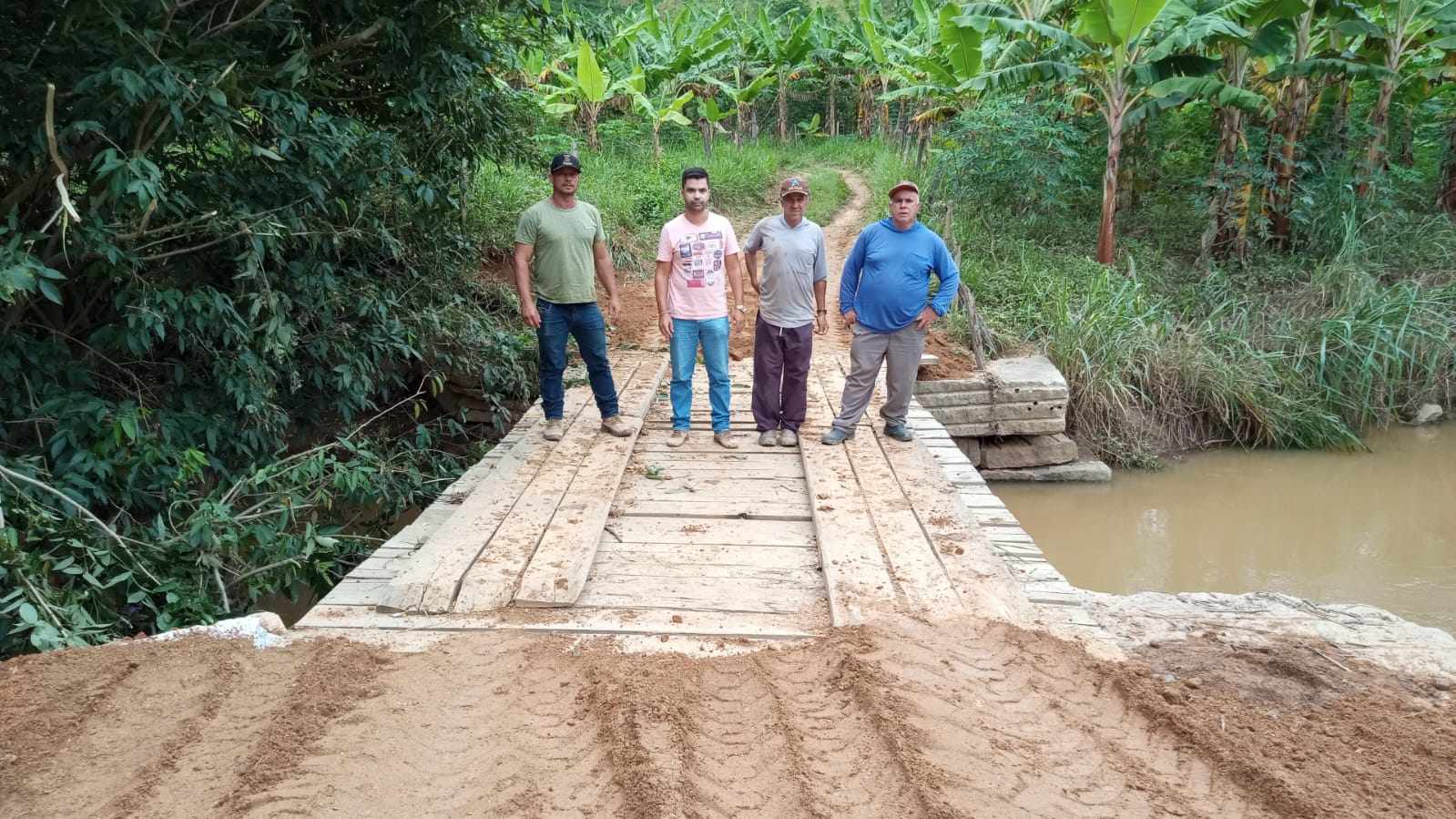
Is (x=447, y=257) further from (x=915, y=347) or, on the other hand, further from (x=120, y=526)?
(x=915, y=347)

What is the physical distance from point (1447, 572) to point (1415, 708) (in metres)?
4.34

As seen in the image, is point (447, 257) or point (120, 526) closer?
point (120, 526)

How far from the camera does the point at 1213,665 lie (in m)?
3.39

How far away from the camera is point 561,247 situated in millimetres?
5125

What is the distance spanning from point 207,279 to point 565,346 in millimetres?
2201

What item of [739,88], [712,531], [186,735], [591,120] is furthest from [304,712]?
[739,88]

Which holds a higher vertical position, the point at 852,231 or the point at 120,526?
the point at 852,231

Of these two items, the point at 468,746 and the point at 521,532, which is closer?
the point at 468,746

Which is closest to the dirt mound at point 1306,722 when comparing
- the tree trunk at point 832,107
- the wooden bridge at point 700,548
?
the wooden bridge at point 700,548

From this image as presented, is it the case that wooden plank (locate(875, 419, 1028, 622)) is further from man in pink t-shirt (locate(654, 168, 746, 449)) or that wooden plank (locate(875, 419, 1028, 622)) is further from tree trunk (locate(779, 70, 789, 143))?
tree trunk (locate(779, 70, 789, 143))

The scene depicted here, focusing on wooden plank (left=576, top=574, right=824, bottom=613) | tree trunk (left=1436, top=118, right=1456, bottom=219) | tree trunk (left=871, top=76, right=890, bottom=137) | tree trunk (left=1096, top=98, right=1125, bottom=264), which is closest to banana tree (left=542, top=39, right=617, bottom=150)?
tree trunk (left=1096, top=98, right=1125, bottom=264)

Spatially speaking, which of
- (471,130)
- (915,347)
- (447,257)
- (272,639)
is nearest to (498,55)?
(471,130)

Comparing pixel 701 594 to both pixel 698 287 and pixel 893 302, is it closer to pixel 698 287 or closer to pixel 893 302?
pixel 698 287

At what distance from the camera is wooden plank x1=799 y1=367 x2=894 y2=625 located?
11.8ft
